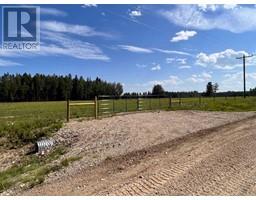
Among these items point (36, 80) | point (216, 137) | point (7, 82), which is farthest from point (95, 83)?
point (216, 137)

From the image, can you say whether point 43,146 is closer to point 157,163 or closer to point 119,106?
point 157,163

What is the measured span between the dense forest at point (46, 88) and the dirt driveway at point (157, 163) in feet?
307

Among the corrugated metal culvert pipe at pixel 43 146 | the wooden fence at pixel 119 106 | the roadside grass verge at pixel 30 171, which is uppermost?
the wooden fence at pixel 119 106

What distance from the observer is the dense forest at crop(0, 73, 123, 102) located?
104562 mm

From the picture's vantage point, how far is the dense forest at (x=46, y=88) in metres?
105

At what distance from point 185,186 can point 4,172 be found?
577 centimetres

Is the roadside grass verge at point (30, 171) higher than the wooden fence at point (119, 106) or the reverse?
the reverse

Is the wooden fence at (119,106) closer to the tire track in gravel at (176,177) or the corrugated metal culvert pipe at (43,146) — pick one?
the corrugated metal culvert pipe at (43,146)

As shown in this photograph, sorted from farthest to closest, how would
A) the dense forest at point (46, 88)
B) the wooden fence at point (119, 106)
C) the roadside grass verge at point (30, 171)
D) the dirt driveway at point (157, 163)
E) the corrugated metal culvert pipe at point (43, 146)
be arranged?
the dense forest at point (46, 88), the wooden fence at point (119, 106), the corrugated metal culvert pipe at point (43, 146), the roadside grass verge at point (30, 171), the dirt driveway at point (157, 163)

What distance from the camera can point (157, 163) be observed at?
8188 mm

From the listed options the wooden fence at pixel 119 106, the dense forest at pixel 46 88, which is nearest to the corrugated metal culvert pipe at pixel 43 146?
the wooden fence at pixel 119 106

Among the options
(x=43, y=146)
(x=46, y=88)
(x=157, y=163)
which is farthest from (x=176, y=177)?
(x=46, y=88)

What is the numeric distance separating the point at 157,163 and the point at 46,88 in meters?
108

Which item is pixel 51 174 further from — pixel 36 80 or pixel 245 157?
pixel 36 80
